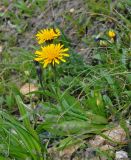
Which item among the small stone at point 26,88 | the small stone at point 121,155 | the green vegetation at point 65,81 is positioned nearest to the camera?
the small stone at point 121,155

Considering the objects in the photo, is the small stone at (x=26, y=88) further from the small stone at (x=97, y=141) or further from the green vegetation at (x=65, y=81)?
the small stone at (x=97, y=141)

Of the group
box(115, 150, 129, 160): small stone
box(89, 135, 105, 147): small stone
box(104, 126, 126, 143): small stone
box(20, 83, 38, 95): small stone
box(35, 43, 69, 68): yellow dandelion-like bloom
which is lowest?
box(115, 150, 129, 160): small stone

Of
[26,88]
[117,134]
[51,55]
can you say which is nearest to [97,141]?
[117,134]

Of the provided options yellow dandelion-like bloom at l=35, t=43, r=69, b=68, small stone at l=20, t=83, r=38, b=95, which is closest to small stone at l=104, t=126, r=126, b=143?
yellow dandelion-like bloom at l=35, t=43, r=69, b=68

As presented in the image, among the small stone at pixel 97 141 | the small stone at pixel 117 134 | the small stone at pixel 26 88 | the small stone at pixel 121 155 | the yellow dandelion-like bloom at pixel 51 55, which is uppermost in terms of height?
the yellow dandelion-like bloom at pixel 51 55

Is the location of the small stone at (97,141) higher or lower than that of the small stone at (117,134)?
lower

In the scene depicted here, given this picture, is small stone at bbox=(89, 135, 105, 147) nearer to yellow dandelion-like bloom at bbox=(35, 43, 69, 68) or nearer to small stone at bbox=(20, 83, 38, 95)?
yellow dandelion-like bloom at bbox=(35, 43, 69, 68)

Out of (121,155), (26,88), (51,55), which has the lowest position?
(121,155)

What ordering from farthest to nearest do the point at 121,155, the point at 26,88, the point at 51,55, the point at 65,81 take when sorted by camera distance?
the point at 26,88 → the point at 65,81 → the point at 51,55 → the point at 121,155

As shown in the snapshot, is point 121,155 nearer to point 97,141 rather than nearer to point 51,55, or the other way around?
point 97,141

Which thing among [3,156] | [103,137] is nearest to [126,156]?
[103,137]

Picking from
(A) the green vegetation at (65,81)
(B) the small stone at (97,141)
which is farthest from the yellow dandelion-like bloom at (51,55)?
(B) the small stone at (97,141)
